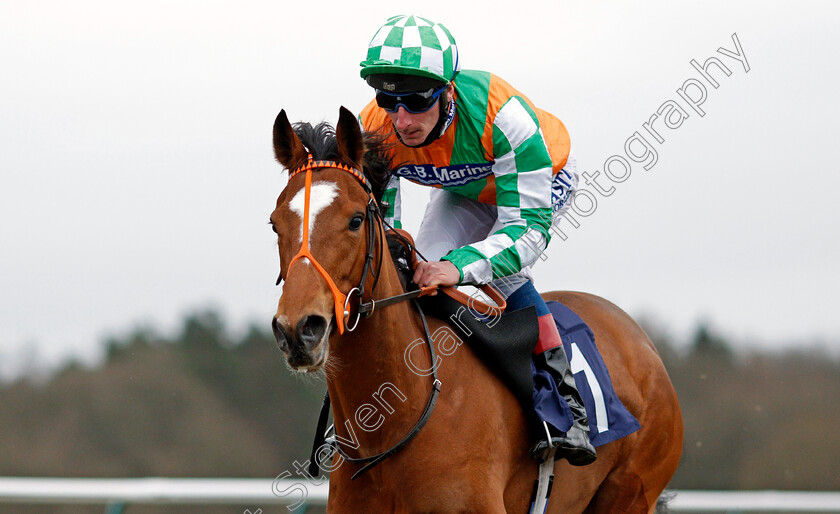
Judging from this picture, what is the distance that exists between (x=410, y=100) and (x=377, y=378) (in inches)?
42.3

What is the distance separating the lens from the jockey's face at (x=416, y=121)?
Answer: 347 centimetres

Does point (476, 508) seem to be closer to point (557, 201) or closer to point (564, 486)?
point (564, 486)

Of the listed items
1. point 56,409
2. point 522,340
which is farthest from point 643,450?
point 56,409

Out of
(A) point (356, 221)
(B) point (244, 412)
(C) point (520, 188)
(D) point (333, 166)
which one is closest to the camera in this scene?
(A) point (356, 221)

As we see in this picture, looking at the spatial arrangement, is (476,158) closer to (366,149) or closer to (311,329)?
(366,149)

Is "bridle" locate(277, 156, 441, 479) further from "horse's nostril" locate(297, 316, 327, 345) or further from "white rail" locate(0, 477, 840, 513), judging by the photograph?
"white rail" locate(0, 477, 840, 513)

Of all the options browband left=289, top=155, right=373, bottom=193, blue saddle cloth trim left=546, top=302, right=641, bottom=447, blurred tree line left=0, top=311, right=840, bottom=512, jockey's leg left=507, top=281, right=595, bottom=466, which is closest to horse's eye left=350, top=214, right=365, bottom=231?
browband left=289, top=155, right=373, bottom=193

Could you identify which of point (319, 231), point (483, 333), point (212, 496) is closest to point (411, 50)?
point (319, 231)

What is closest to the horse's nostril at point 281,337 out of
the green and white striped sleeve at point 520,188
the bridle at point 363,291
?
the bridle at point 363,291

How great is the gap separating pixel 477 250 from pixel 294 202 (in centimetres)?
Answer: 89

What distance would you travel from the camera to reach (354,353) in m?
2.97

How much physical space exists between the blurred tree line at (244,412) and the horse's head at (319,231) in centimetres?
1309

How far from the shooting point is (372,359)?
299cm

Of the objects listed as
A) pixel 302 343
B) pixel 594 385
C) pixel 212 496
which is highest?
pixel 302 343
